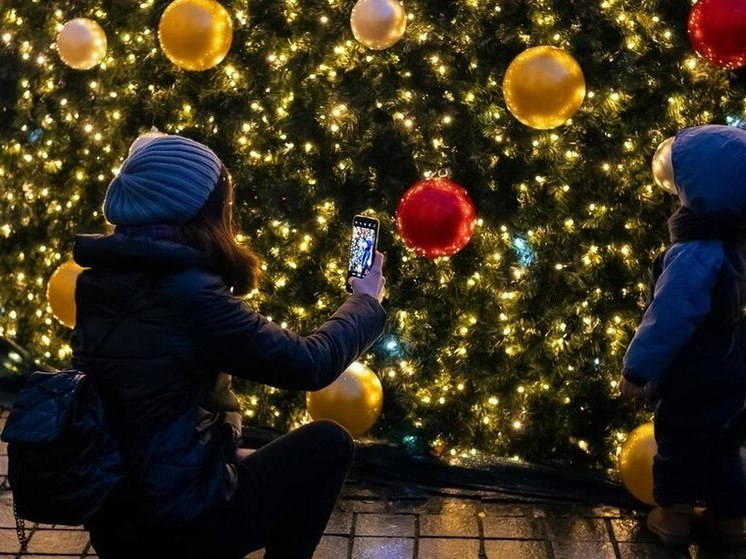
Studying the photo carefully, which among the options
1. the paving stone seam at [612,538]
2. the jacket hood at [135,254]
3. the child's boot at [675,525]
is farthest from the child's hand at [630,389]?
the jacket hood at [135,254]

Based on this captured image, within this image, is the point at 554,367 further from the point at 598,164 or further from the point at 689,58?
the point at 689,58

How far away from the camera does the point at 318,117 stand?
192 inches

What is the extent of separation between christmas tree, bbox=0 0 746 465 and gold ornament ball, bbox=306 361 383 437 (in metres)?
0.35

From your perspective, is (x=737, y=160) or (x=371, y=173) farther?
(x=371, y=173)

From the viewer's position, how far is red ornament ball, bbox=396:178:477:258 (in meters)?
4.25

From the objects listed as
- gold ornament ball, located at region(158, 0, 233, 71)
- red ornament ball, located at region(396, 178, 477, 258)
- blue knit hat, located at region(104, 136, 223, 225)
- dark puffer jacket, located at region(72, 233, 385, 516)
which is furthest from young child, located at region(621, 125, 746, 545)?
gold ornament ball, located at region(158, 0, 233, 71)

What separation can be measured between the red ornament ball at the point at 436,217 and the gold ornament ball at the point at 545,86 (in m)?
0.47

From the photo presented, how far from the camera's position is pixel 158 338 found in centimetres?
273

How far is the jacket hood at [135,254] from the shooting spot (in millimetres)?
2709

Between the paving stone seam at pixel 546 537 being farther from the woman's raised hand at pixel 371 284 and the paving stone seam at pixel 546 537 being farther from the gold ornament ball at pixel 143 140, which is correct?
the gold ornament ball at pixel 143 140

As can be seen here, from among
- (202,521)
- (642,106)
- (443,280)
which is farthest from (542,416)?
(202,521)

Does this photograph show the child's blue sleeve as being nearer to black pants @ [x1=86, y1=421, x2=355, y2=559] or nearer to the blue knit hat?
black pants @ [x1=86, y1=421, x2=355, y2=559]

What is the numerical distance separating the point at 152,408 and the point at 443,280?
2332mm

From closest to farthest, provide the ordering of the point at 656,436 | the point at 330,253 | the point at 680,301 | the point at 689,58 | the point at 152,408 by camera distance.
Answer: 1. the point at 152,408
2. the point at 680,301
3. the point at 656,436
4. the point at 689,58
5. the point at 330,253
